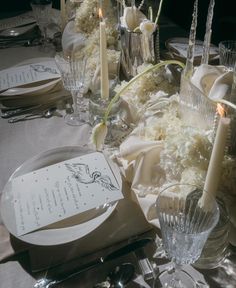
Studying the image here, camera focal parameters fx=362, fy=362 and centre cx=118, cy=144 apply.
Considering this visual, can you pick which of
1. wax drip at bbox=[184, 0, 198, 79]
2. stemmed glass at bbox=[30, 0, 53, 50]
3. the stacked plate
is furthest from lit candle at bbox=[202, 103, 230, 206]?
stemmed glass at bbox=[30, 0, 53, 50]

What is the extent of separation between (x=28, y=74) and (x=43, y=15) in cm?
47

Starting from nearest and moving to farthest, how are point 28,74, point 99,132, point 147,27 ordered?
point 99,132, point 147,27, point 28,74

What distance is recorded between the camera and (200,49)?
1123mm

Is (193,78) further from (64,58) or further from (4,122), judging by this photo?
(4,122)

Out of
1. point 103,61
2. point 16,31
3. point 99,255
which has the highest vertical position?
point 103,61

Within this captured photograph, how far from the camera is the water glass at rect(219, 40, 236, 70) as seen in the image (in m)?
1.00

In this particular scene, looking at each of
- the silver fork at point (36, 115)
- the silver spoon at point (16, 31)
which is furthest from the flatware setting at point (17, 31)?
the silver fork at point (36, 115)

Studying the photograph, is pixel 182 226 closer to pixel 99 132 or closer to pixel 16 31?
pixel 99 132

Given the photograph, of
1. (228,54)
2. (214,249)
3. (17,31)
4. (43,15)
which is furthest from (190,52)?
(17,31)

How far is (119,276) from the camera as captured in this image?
1.93 ft

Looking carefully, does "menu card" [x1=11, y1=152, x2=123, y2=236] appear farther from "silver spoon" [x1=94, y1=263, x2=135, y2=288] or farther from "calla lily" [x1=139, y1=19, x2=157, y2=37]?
"calla lily" [x1=139, y1=19, x2=157, y2=37]

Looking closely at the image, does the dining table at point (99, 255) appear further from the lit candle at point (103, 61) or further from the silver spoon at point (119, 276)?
the lit candle at point (103, 61)

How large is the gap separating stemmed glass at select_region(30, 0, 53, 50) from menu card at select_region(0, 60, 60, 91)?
0.94 ft

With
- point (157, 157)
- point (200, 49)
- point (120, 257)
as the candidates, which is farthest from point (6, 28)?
point (120, 257)
